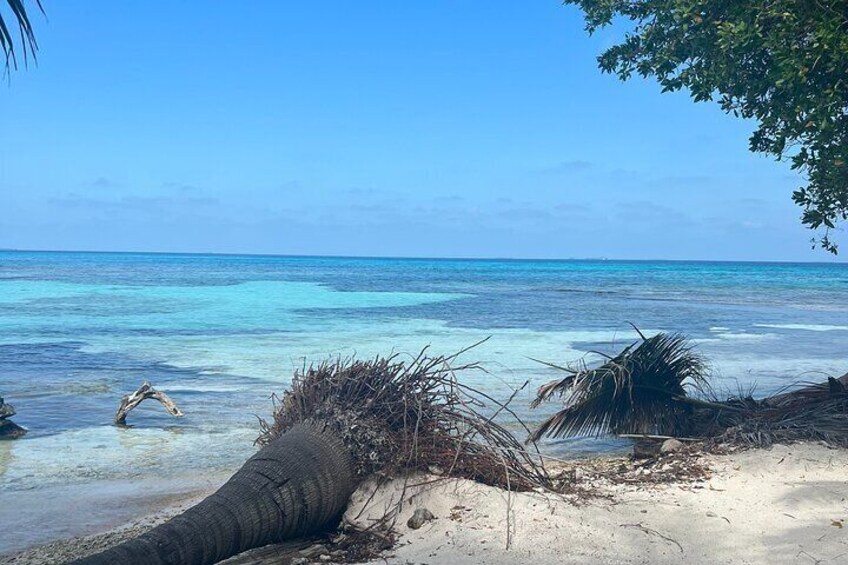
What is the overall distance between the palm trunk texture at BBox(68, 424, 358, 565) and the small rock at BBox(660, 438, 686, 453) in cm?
313

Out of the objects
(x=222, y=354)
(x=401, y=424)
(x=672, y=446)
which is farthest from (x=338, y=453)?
(x=222, y=354)

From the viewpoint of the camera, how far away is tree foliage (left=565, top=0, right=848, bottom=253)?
642 cm

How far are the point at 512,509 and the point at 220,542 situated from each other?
1.99 meters

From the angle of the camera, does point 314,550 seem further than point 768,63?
No

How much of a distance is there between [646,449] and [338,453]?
3333 mm

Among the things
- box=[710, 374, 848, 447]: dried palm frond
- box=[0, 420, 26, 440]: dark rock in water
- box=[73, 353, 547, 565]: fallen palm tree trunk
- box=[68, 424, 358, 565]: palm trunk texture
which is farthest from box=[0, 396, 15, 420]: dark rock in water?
box=[710, 374, 848, 447]: dried palm frond

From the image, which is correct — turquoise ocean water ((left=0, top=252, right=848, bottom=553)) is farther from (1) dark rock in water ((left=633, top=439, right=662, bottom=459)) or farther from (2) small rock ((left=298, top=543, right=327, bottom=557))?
(2) small rock ((left=298, top=543, right=327, bottom=557))

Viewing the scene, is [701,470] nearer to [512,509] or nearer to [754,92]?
[512,509]

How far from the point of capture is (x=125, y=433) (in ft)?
33.9

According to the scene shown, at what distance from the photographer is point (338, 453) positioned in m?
5.81

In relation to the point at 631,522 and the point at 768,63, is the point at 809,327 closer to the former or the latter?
the point at 768,63

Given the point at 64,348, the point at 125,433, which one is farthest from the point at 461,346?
the point at 125,433

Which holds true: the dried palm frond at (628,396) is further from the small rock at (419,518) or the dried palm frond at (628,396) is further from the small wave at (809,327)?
the small wave at (809,327)

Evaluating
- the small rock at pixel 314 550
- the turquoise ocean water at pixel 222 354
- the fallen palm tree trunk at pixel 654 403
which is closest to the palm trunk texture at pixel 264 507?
the small rock at pixel 314 550
